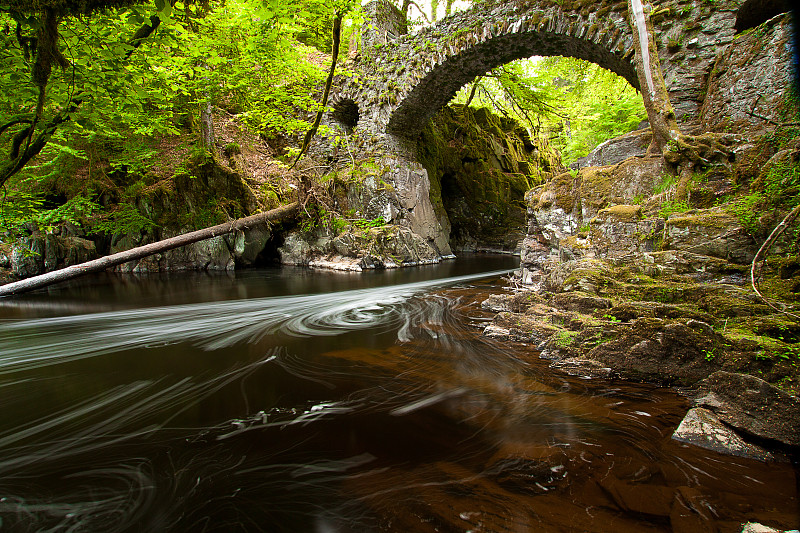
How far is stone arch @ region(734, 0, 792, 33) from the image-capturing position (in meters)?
5.88

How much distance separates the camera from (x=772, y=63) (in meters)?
4.40

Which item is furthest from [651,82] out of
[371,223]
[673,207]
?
[371,223]

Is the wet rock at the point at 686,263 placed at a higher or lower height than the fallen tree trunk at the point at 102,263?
lower

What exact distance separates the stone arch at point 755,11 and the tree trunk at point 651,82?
186 cm

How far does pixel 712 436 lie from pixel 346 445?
1941 millimetres

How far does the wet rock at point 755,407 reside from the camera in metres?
1.65

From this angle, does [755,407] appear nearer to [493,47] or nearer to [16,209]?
[493,47]

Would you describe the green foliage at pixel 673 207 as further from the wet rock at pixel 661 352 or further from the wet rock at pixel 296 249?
the wet rock at pixel 296 249

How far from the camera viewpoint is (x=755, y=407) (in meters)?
1.76

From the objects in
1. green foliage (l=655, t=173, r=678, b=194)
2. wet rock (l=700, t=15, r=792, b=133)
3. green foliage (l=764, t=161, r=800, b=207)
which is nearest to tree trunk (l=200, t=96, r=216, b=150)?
green foliage (l=655, t=173, r=678, b=194)

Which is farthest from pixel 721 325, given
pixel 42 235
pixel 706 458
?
pixel 42 235

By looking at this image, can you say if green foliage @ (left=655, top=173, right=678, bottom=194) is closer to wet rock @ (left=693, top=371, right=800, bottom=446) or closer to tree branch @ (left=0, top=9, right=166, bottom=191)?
wet rock @ (left=693, top=371, right=800, bottom=446)

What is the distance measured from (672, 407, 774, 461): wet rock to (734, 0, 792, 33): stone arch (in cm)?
796

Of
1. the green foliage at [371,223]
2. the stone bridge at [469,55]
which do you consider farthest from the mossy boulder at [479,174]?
the green foliage at [371,223]
